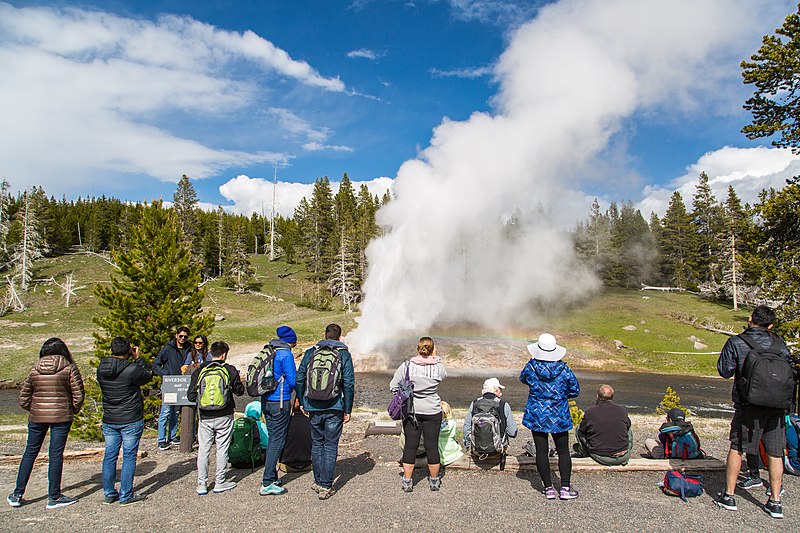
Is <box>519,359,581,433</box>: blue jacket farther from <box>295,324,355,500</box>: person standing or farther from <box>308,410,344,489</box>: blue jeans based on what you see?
<box>308,410,344,489</box>: blue jeans

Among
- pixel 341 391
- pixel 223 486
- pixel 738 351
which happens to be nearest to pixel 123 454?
pixel 223 486

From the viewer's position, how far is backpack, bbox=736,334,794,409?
6.14m

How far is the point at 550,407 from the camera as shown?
6.89m

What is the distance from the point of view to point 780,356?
20.6 ft

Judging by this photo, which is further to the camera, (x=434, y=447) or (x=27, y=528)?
(x=434, y=447)

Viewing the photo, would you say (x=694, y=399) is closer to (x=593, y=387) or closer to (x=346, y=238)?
(x=593, y=387)

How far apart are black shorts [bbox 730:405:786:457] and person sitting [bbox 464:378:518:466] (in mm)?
3186

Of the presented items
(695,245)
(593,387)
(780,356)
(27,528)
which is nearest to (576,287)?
(695,245)

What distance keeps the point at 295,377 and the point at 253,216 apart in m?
128

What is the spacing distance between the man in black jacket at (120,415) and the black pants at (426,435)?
4.12 metres

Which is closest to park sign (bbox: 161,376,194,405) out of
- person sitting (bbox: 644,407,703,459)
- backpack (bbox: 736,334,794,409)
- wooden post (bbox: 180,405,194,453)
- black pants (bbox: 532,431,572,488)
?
wooden post (bbox: 180,405,194,453)

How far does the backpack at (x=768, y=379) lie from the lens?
6.14 metres

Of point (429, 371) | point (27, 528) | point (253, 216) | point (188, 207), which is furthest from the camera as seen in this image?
point (253, 216)

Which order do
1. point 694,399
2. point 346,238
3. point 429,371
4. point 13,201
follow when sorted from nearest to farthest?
point 429,371 → point 694,399 → point 346,238 → point 13,201
